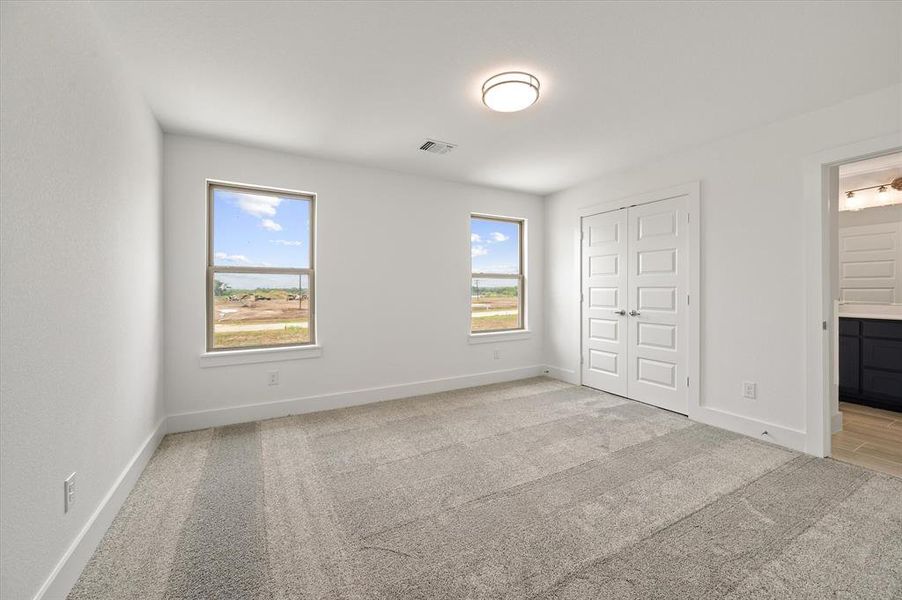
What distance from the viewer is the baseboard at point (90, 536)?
1.43 meters

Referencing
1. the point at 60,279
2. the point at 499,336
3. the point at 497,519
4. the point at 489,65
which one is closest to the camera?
the point at 60,279

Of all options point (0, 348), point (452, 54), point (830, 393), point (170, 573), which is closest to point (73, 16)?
point (0, 348)

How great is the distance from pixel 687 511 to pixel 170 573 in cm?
257

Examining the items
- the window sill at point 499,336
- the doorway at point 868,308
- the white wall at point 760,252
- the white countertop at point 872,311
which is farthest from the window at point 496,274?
the white countertop at point 872,311

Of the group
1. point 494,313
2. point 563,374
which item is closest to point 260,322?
point 494,313

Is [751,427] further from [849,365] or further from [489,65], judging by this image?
[489,65]

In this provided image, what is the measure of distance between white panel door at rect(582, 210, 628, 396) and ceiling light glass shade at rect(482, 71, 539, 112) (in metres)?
2.31

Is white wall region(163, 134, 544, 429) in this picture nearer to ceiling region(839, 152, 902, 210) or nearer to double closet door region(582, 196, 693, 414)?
double closet door region(582, 196, 693, 414)

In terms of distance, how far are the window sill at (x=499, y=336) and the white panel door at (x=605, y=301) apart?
82 centimetres

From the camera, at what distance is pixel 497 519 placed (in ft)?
6.63

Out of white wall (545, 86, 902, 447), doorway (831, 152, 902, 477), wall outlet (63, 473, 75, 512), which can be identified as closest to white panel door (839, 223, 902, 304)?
doorway (831, 152, 902, 477)

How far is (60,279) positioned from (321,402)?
2.64 metres

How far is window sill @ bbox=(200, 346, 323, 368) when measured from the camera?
343 cm

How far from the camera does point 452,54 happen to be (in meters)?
2.17
